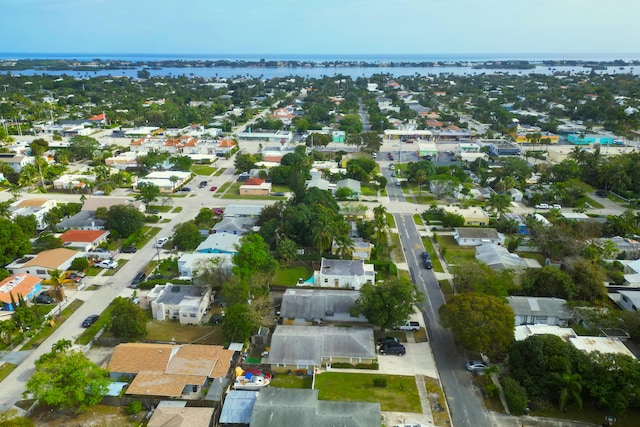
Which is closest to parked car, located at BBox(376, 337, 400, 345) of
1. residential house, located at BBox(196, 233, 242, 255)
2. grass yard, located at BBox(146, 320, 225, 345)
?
grass yard, located at BBox(146, 320, 225, 345)

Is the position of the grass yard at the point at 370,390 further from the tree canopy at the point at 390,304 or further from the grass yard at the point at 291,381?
the tree canopy at the point at 390,304

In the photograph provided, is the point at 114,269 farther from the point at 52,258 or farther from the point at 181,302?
the point at 181,302

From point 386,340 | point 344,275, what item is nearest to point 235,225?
point 344,275

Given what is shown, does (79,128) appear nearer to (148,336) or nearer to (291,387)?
(148,336)

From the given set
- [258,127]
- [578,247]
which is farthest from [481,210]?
[258,127]

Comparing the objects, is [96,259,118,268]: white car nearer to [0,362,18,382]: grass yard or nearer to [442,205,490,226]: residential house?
[0,362,18,382]: grass yard

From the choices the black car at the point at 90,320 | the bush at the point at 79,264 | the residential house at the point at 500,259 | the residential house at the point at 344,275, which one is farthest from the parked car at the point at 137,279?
the residential house at the point at 500,259
